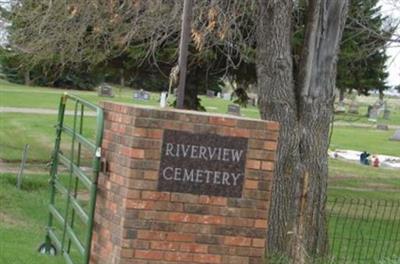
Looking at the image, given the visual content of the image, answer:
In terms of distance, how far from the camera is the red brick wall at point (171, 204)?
5504 millimetres

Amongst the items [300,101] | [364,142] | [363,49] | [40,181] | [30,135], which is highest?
[363,49]

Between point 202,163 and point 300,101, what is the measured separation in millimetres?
4334

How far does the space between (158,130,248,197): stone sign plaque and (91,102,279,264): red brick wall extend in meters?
0.04

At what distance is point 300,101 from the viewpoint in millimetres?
9742

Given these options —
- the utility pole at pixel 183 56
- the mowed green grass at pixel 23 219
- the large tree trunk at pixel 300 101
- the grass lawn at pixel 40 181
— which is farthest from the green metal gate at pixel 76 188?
the large tree trunk at pixel 300 101

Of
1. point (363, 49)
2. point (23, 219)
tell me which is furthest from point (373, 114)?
point (23, 219)

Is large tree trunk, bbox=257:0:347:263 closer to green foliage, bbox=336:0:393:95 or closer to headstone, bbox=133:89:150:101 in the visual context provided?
green foliage, bbox=336:0:393:95

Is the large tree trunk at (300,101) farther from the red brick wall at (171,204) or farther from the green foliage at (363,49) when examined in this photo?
the green foliage at (363,49)

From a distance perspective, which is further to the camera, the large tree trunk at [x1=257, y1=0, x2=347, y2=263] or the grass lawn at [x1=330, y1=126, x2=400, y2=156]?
the grass lawn at [x1=330, y1=126, x2=400, y2=156]

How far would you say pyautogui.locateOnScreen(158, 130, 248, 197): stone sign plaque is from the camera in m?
5.55

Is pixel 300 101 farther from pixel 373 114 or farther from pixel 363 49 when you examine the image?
pixel 373 114

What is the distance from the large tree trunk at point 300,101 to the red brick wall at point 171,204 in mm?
3601

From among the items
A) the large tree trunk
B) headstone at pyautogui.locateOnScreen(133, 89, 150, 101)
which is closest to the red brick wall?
the large tree trunk

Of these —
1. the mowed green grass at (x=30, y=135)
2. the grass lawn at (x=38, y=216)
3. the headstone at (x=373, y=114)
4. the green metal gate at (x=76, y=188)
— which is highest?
the green metal gate at (x=76, y=188)
